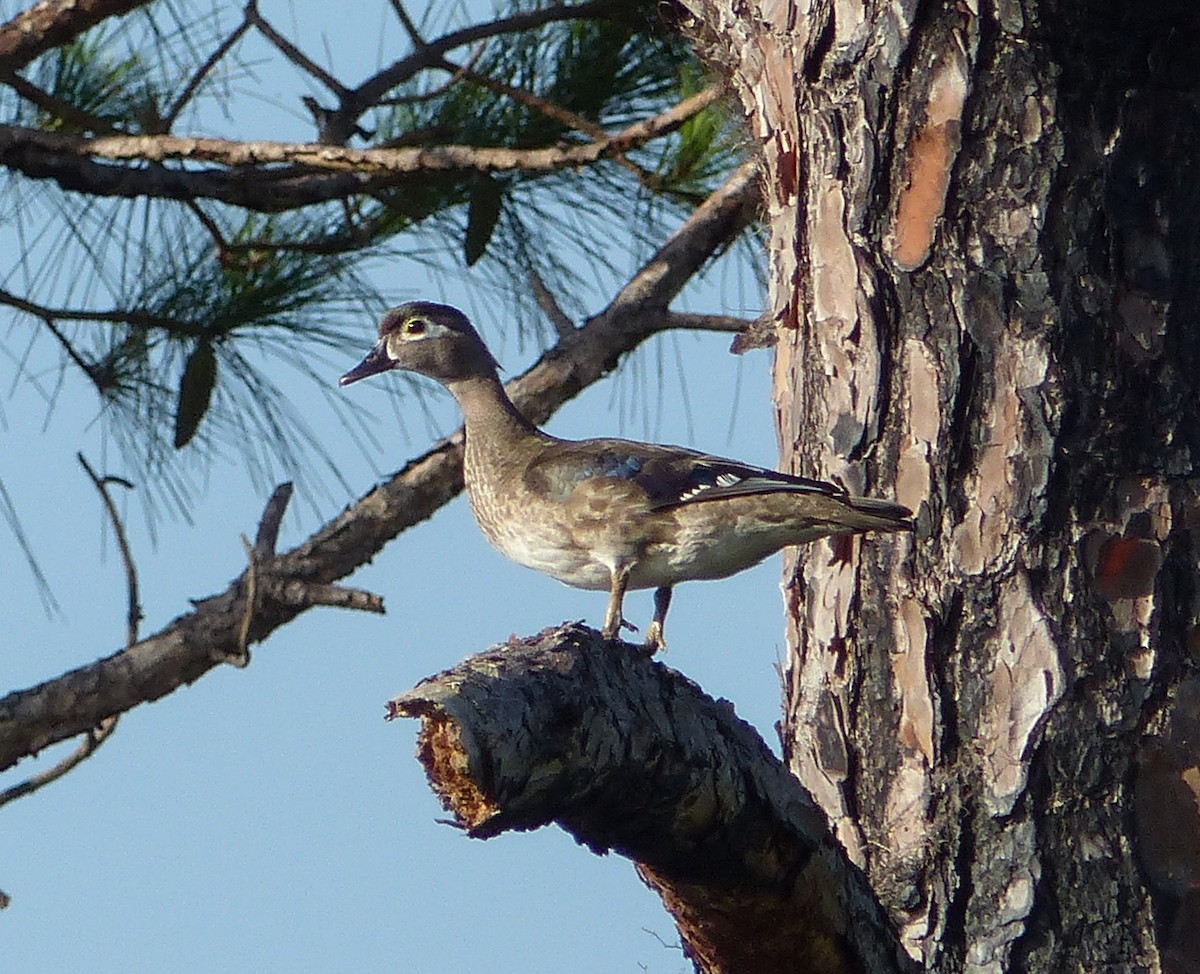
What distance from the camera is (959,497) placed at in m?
3.45

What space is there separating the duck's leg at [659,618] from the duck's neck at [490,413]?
533 mm

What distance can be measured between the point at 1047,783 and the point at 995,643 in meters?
0.26

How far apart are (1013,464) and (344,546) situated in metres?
1.74

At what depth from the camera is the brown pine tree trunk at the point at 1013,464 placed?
3.30 metres

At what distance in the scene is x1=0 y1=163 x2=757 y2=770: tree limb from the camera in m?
4.22

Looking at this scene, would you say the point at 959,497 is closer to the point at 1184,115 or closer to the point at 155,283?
the point at 1184,115

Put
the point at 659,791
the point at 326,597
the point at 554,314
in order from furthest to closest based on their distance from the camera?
1. the point at 554,314
2. the point at 326,597
3. the point at 659,791

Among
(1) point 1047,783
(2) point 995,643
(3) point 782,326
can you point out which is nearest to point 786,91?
(3) point 782,326

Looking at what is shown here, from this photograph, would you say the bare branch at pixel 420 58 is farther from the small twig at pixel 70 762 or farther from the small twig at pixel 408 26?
the small twig at pixel 70 762

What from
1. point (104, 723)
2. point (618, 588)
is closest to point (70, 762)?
point (104, 723)

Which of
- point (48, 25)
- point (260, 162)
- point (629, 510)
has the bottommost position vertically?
point (629, 510)

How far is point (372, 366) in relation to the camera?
4969 millimetres

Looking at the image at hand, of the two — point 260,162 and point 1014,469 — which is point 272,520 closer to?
point 260,162

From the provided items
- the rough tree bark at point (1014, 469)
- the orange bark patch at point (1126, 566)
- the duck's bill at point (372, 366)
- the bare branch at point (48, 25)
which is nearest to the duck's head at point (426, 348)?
the duck's bill at point (372, 366)
